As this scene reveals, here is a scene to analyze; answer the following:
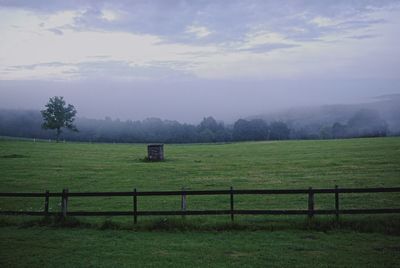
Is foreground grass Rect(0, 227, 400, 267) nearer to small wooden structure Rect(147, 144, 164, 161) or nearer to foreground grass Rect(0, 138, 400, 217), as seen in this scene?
foreground grass Rect(0, 138, 400, 217)

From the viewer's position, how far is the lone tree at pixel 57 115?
101562 mm

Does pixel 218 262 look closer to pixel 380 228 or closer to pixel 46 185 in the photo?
pixel 380 228

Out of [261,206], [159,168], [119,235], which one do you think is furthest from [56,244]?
[159,168]

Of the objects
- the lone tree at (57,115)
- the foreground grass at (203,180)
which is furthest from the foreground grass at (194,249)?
the lone tree at (57,115)

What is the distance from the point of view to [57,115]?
102 meters

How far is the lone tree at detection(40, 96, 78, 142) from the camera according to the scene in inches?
3999

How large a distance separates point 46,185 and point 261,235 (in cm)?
2131

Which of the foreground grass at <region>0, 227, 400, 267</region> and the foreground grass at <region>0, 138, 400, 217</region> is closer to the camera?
the foreground grass at <region>0, 227, 400, 267</region>

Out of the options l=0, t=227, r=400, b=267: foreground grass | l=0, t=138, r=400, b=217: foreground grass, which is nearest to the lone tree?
l=0, t=138, r=400, b=217: foreground grass

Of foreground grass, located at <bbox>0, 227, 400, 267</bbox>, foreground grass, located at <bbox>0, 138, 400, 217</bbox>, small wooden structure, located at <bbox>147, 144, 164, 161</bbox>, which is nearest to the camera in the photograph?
foreground grass, located at <bbox>0, 227, 400, 267</bbox>

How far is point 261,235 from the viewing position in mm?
13523

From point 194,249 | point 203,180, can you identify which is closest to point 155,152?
point 203,180

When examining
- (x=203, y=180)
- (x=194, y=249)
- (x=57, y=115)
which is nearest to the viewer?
(x=194, y=249)

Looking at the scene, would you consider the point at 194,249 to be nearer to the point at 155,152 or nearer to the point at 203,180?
the point at 203,180
